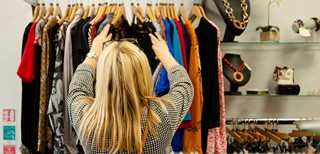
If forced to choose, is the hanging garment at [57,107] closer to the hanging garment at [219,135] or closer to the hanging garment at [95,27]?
the hanging garment at [95,27]

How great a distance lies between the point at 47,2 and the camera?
2594mm

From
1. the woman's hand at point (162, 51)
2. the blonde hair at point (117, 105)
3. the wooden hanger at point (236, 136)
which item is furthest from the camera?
the wooden hanger at point (236, 136)

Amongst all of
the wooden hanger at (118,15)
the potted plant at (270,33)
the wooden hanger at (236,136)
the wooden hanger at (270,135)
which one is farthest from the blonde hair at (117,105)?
the potted plant at (270,33)

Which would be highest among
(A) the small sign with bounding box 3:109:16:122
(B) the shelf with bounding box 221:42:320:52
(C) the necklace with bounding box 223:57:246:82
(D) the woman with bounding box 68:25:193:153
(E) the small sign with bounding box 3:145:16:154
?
(B) the shelf with bounding box 221:42:320:52

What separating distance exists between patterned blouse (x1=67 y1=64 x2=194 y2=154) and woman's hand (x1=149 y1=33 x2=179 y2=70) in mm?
78

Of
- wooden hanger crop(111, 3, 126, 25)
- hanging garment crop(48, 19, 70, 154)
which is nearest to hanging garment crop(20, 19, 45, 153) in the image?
hanging garment crop(48, 19, 70, 154)

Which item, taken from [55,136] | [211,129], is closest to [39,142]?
[55,136]

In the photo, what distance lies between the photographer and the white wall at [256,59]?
2.62 metres

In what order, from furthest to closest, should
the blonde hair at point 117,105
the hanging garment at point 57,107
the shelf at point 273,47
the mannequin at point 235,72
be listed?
the shelf at point 273,47 → the mannequin at point 235,72 → the hanging garment at point 57,107 → the blonde hair at point 117,105

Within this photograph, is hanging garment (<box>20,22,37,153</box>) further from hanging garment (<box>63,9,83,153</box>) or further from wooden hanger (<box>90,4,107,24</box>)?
wooden hanger (<box>90,4,107,24</box>)

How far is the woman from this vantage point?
1246 millimetres

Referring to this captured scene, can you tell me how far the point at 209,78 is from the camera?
214 centimetres

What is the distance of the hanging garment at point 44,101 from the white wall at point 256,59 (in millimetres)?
654

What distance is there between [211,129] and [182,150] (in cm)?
22
